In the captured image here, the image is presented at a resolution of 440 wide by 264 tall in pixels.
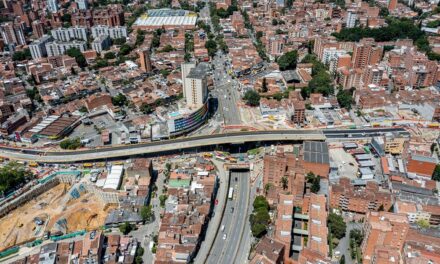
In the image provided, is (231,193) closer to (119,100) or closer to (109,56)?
(119,100)

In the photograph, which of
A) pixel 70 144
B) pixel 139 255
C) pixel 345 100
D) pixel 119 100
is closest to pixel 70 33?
pixel 119 100

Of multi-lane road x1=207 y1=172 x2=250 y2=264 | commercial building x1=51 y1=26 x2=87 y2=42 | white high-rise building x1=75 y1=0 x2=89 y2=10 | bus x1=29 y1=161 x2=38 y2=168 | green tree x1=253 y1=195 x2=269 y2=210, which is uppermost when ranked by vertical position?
white high-rise building x1=75 y1=0 x2=89 y2=10

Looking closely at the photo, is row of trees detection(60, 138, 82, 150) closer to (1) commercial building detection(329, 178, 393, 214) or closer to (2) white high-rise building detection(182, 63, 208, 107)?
(2) white high-rise building detection(182, 63, 208, 107)

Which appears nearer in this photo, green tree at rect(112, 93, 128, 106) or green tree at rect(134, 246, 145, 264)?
green tree at rect(134, 246, 145, 264)

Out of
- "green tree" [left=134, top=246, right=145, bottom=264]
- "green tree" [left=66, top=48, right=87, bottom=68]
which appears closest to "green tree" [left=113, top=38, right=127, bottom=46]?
"green tree" [left=66, top=48, right=87, bottom=68]

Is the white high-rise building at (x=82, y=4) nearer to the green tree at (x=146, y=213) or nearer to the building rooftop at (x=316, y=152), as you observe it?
the green tree at (x=146, y=213)

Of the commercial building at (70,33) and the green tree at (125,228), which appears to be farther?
the commercial building at (70,33)

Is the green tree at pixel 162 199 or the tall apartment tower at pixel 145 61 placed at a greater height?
the tall apartment tower at pixel 145 61

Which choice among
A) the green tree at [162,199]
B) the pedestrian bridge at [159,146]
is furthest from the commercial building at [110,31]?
the green tree at [162,199]
